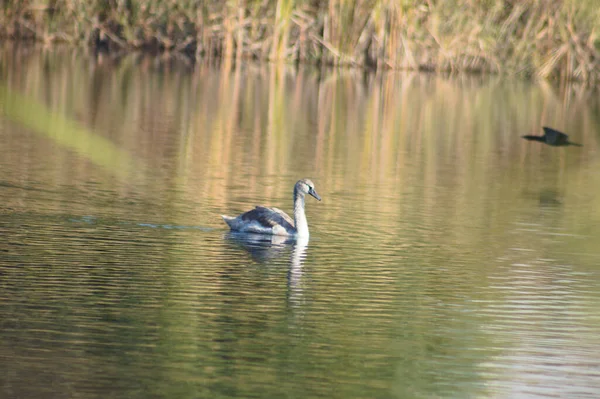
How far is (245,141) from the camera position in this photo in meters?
19.2

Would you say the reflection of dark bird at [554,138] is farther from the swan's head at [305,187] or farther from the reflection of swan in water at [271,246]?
the reflection of swan in water at [271,246]

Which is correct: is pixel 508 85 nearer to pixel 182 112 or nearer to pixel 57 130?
pixel 182 112

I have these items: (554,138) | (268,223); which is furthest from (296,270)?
(554,138)

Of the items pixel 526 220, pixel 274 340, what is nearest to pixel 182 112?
pixel 526 220

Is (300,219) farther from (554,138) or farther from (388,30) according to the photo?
(388,30)

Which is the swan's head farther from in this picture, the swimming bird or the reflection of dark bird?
the reflection of dark bird

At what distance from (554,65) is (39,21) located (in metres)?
14.2

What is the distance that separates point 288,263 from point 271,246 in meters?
0.89

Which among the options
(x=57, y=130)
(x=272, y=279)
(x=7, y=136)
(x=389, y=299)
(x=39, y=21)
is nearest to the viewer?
(x=57, y=130)

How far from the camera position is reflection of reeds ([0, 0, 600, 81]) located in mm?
33631

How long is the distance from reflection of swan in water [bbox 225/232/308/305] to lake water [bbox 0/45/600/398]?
0.03 meters

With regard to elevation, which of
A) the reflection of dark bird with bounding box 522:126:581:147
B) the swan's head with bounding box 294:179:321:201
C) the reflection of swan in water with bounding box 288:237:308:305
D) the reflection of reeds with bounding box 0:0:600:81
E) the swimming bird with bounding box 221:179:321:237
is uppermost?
the reflection of reeds with bounding box 0:0:600:81

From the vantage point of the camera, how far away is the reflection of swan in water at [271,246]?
10344mm

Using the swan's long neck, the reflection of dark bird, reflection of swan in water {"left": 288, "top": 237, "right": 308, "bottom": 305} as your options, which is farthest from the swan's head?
the reflection of dark bird
